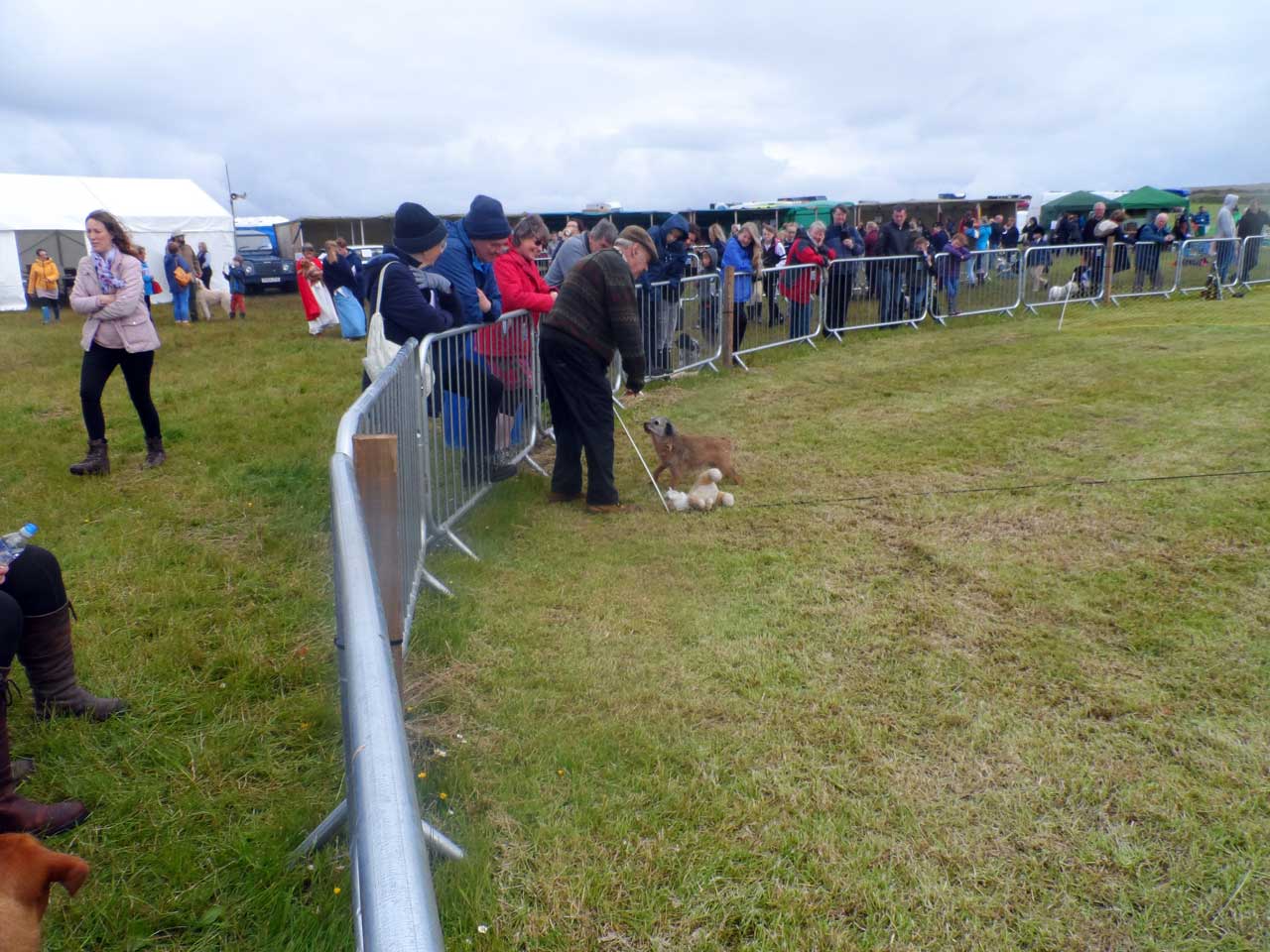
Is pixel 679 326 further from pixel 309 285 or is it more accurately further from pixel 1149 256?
pixel 1149 256

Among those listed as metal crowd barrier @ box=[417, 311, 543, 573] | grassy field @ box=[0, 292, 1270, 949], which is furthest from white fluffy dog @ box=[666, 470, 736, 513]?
metal crowd barrier @ box=[417, 311, 543, 573]

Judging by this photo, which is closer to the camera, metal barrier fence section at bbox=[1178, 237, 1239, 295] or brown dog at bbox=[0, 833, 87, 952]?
brown dog at bbox=[0, 833, 87, 952]

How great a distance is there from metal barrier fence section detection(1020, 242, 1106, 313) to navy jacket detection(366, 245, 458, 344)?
14082 mm

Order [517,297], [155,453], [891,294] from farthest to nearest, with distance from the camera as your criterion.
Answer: [891,294] → [155,453] → [517,297]

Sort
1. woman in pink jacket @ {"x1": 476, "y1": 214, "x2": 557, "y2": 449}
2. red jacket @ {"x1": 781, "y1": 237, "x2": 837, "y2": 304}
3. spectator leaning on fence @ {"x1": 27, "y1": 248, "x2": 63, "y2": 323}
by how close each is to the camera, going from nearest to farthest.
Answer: woman in pink jacket @ {"x1": 476, "y1": 214, "x2": 557, "y2": 449} < red jacket @ {"x1": 781, "y1": 237, "x2": 837, "y2": 304} < spectator leaning on fence @ {"x1": 27, "y1": 248, "x2": 63, "y2": 323}

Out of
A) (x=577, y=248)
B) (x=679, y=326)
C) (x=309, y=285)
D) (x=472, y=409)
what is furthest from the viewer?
(x=309, y=285)

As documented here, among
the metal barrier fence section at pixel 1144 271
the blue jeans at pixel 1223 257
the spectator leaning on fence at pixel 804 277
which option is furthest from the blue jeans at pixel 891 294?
the blue jeans at pixel 1223 257

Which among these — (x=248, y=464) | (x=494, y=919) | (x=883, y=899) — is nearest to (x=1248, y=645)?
(x=883, y=899)

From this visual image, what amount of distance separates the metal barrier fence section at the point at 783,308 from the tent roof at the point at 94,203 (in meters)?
17.5

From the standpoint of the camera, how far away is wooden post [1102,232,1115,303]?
1627 centimetres

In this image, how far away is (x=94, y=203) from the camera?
2330cm

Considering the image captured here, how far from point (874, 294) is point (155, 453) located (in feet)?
36.2

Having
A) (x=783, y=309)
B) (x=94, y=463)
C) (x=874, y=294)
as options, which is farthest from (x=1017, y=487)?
(x=874, y=294)

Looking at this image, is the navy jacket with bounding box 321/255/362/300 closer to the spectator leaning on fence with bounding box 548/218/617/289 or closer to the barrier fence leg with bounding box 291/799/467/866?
the spectator leaning on fence with bounding box 548/218/617/289
